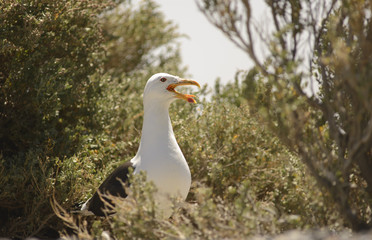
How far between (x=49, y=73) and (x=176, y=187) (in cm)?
264

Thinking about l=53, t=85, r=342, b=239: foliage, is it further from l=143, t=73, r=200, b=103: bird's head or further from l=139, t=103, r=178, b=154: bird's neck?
l=143, t=73, r=200, b=103: bird's head

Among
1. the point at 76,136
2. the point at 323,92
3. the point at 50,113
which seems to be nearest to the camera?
the point at 323,92

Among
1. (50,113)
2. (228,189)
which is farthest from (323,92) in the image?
(50,113)

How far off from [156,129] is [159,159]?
346 mm

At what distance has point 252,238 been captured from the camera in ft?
10.6

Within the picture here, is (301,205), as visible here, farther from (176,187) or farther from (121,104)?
(121,104)

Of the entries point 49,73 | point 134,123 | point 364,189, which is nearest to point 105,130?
point 134,123

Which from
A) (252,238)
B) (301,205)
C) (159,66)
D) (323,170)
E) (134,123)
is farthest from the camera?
(159,66)

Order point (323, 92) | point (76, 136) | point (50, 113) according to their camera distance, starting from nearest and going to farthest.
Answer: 1. point (323, 92)
2. point (50, 113)
3. point (76, 136)

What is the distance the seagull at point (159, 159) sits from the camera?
4.53 m

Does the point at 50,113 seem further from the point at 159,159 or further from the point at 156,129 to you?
the point at 159,159

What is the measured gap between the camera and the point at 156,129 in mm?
4797

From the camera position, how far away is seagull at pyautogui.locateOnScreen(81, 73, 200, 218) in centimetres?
453

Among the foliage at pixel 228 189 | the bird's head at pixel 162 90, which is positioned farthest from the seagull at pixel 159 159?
the foliage at pixel 228 189
